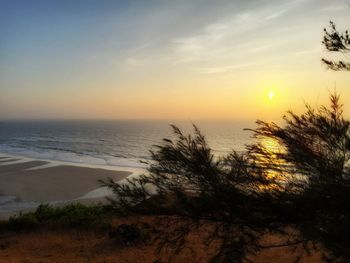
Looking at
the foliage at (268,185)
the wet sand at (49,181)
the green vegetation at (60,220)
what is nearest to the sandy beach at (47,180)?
the wet sand at (49,181)

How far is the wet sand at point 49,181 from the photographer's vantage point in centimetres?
2930

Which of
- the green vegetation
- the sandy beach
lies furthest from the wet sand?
the green vegetation

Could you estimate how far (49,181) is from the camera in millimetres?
35000

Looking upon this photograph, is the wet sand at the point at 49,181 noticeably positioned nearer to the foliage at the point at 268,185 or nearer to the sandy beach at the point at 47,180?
the sandy beach at the point at 47,180

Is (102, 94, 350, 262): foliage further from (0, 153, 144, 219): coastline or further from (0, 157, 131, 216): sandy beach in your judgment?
(0, 157, 131, 216): sandy beach

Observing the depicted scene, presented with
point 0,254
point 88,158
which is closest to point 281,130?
point 0,254

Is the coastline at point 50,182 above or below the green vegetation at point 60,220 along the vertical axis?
below

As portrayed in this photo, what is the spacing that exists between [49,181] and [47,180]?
513 mm

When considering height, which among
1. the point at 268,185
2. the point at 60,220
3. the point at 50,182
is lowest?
the point at 50,182

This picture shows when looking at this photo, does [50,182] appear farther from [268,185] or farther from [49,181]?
[268,185]

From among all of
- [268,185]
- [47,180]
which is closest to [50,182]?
[47,180]

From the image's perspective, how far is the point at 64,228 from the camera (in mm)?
17203

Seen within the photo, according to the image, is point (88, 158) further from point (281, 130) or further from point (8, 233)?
point (281, 130)

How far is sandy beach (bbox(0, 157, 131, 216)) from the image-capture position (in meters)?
29.2
